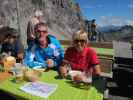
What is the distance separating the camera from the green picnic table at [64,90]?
114 inches

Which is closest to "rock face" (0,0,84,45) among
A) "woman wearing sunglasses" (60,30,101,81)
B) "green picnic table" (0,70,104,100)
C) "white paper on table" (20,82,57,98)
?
"woman wearing sunglasses" (60,30,101,81)

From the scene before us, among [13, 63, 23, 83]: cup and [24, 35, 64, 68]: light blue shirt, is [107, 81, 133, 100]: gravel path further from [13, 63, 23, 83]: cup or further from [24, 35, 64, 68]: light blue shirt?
[13, 63, 23, 83]: cup

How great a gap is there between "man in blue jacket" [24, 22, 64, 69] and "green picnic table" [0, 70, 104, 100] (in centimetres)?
98

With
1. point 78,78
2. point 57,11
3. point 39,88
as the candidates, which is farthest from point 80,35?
point 57,11

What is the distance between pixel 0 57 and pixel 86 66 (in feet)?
4.82

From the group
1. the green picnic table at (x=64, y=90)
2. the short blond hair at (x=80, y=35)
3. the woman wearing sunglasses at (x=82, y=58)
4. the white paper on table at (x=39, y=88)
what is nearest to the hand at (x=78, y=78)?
the green picnic table at (x=64, y=90)

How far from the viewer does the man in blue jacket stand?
444 cm

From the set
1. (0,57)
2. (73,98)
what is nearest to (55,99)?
(73,98)

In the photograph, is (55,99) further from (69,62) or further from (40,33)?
(40,33)

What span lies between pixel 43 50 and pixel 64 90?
5.20ft

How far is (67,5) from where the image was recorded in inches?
5079

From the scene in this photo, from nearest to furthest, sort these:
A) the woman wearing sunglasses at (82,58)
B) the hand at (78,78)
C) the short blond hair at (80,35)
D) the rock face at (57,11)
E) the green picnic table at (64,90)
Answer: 1. the green picnic table at (64,90)
2. the hand at (78,78)
3. the short blond hair at (80,35)
4. the woman wearing sunglasses at (82,58)
5. the rock face at (57,11)

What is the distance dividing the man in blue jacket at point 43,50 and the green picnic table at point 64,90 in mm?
976

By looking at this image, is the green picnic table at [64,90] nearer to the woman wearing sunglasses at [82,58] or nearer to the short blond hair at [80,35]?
the woman wearing sunglasses at [82,58]
